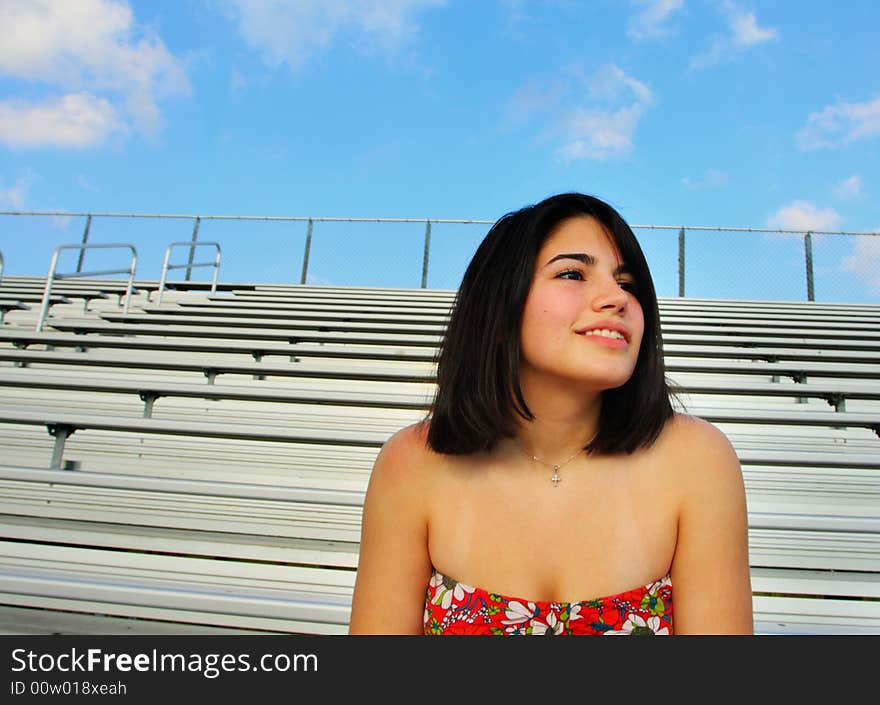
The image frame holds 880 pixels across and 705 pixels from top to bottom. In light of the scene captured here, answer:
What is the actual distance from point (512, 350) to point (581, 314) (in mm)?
98

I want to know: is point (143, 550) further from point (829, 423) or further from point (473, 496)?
point (829, 423)

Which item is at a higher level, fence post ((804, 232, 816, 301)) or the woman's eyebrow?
fence post ((804, 232, 816, 301))

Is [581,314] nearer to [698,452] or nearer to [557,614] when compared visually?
[698,452]

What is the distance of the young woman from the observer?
68cm

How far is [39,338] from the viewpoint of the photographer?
3.09m

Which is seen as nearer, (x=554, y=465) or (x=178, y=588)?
(x=554, y=465)

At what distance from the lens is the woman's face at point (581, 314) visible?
681mm

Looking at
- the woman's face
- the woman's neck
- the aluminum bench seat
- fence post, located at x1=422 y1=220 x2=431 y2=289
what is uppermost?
fence post, located at x1=422 y1=220 x2=431 y2=289

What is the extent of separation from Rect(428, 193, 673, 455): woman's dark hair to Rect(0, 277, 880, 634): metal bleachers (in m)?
Result: 0.44

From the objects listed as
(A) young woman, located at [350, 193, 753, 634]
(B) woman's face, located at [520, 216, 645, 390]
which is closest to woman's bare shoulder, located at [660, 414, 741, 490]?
(A) young woman, located at [350, 193, 753, 634]

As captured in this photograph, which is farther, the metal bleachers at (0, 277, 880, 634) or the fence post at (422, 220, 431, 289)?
the fence post at (422, 220, 431, 289)

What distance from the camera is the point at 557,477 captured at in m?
0.75

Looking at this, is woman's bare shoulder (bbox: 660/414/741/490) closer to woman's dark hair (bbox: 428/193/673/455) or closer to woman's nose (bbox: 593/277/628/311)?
woman's dark hair (bbox: 428/193/673/455)

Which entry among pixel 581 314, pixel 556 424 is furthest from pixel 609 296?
pixel 556 424
